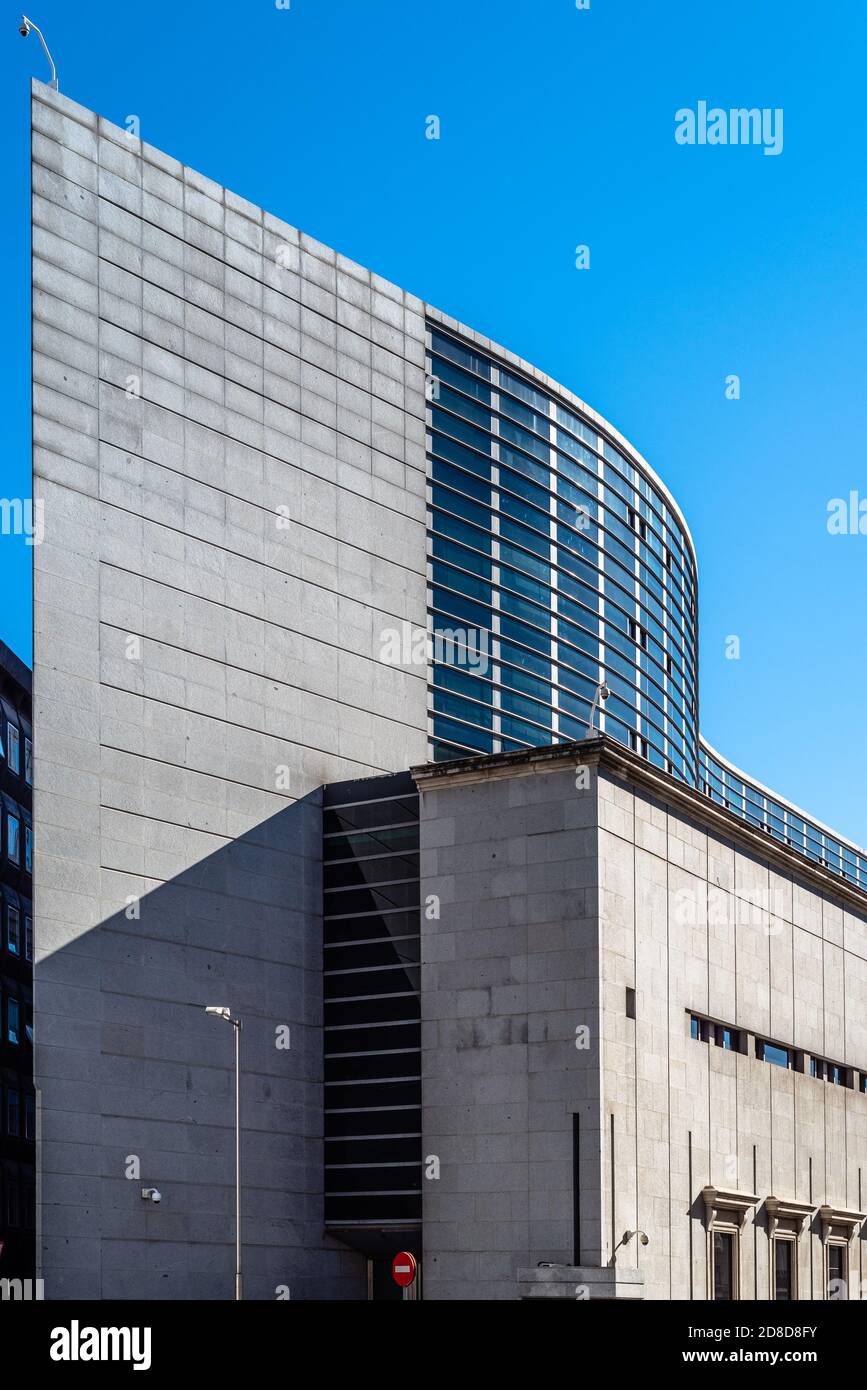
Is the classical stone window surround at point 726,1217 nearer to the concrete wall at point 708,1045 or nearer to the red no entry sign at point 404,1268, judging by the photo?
the concrete wall at point 708,1045

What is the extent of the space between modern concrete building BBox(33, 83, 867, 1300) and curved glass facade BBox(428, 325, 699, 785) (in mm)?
1378

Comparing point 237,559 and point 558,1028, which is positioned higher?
point 237,559

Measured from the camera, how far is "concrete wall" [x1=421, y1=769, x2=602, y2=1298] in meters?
47.6

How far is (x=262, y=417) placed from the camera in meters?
56.1

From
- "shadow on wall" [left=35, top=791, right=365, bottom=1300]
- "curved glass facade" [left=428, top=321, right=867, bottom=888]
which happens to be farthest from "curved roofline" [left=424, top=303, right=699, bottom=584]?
"shadow on wall" [left=35, top=791, right=365, bottom=1300]

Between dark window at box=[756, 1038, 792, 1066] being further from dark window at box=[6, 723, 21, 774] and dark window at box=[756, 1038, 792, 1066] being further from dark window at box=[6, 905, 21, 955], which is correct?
dark window at box=[6, 723, 21, 774]

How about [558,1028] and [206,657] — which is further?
[206,657]

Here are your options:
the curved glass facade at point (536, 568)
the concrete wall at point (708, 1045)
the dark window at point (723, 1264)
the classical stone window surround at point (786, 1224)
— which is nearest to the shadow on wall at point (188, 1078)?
the concrete wall at point (708, 1045)

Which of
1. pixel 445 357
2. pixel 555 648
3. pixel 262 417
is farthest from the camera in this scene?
pixel 555 648

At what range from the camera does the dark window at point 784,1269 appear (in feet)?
188

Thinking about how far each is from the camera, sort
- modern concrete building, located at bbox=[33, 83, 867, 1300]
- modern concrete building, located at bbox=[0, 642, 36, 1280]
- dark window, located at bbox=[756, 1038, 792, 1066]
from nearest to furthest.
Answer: modern concrete building, located at bbox=[33, 83, 867, 1300]
dark window, located at bbox=[756, 1038, 792, 1066]
modern concrete building, located at bbox=[0, 642, 36, 1280]
